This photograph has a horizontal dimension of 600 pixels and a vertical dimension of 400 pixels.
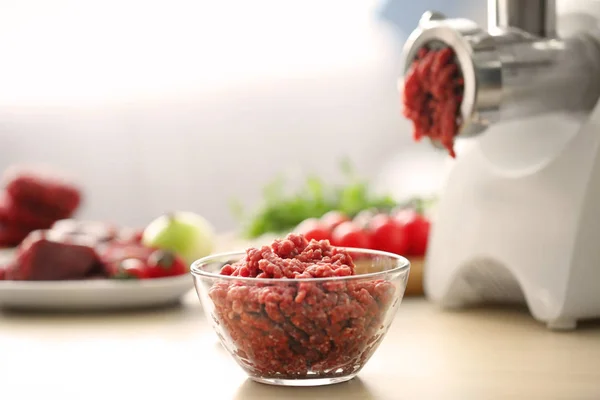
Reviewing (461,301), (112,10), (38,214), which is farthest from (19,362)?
(112,10)

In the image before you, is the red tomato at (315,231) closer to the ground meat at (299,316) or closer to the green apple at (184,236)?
the green apple at (184,236)

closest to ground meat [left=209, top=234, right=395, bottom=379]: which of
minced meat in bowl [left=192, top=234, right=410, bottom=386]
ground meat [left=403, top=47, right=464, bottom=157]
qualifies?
minced meat in bowl [left=192, top=234, right=410, bottom=386]

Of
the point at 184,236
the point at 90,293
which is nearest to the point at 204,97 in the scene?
the point at 184,236

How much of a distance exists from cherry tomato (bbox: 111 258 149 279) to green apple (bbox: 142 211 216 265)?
42cm

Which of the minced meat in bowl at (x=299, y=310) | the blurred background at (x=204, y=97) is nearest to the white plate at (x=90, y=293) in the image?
the minced meat in bowl at (x=299, y=310)

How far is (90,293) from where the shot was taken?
1.46 metres

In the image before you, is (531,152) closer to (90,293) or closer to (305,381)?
(305,381)

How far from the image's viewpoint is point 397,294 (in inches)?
38.6

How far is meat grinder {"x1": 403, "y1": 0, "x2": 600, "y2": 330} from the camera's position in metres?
1.19

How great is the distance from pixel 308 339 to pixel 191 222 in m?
1.16

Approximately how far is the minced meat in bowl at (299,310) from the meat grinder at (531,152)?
1.08ft

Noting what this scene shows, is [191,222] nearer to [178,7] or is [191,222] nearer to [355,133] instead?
[178,7]

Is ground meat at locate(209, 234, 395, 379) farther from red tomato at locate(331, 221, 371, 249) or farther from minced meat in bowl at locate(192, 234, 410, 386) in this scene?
red tomato at locate(331, 221, 371, 249)

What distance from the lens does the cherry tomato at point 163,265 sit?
153 cm
